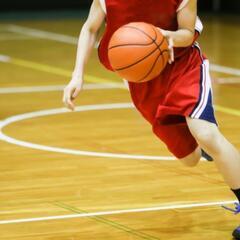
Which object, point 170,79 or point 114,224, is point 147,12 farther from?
point 114,224

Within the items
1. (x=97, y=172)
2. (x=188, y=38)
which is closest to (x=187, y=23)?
(x=188, y=38)

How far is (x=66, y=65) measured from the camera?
12312 mm

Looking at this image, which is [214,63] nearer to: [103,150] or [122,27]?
[103,150]

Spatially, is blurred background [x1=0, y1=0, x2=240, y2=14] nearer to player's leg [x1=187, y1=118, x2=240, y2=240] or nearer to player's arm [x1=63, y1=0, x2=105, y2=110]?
player's arm [x1=63, y1=0, x2=105, y2=110]

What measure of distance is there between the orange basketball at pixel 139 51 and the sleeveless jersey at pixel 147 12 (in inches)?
7.6

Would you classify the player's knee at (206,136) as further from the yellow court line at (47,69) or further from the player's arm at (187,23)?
the yellow court line at (47,69)

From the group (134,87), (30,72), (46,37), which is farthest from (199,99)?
(46,37)

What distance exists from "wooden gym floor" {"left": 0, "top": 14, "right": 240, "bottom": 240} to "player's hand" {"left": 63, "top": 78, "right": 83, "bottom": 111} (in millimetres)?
732

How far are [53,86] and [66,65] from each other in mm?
1808

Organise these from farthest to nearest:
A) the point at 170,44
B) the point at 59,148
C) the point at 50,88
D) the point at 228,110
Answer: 1. the point at 50,88
2. the point at 228,110
3. the point at 59,148
4. the point at 170,44

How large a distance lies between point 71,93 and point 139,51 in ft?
1.42

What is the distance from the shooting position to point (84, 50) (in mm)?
4996

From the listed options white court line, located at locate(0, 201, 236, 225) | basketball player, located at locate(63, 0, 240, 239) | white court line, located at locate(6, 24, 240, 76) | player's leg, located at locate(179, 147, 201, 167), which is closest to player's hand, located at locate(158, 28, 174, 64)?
basketball player, located at locate(63, 0, 240, 239)

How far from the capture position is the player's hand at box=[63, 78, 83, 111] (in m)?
4.78
